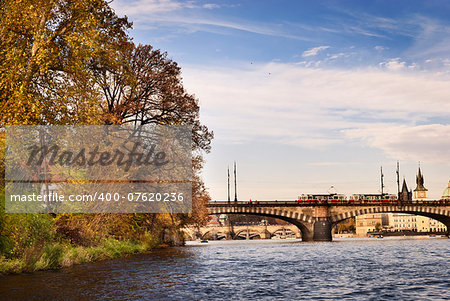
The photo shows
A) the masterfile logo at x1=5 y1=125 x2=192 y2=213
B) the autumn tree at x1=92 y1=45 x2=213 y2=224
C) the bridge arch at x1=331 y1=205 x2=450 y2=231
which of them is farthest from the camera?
the bridge arch at x1=331 y1=205 x2=450 y2=231

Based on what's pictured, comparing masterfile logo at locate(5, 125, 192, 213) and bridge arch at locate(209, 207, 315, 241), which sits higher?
masterfile logo at locate(5, 125, 192, 213)

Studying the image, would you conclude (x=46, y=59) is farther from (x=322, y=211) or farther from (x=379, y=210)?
(x=379, y=210)

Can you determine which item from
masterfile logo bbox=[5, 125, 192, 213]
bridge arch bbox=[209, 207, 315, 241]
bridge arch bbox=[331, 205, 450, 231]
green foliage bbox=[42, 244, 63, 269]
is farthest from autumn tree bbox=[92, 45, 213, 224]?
bridge arch bbox=[331, 205, 450, 231]

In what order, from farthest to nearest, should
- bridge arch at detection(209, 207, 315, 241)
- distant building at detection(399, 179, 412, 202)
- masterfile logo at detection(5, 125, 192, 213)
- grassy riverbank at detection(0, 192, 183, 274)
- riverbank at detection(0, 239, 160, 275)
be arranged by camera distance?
distant building at detection(399, 179, 412, 202) < bridge arch at detection(209, 207, 315, 241) < masterfile logo at detection(5, 125, 192, 213) < grassy riverbank at detection(0, 192, 183, 274) < riverbank at detection(0, 239, 160, 275)

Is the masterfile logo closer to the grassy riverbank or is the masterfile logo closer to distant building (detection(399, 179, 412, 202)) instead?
the grassy riverbank

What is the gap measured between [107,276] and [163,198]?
19.1 m

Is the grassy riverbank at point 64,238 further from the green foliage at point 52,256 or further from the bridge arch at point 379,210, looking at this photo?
the bridge arch at point 379,210

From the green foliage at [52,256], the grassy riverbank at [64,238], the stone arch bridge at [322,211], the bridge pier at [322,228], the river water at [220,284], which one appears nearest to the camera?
the river water at [220,284]

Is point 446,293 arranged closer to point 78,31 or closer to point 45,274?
point 45,274

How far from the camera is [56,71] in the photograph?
28.4m

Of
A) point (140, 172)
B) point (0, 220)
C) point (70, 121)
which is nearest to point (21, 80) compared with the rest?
point (70, 121)

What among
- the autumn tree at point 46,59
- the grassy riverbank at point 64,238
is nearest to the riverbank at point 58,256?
the grassy riverbank at point 64,238

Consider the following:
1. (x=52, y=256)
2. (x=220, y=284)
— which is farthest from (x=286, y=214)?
(x=220, y=284)

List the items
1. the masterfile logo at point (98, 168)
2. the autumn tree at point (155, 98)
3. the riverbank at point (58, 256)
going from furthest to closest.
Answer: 1. the autumn tree at point (155, 98)
2. the masterfile logo at point (98, 168)
3. the riverbank at point (58, 256)
